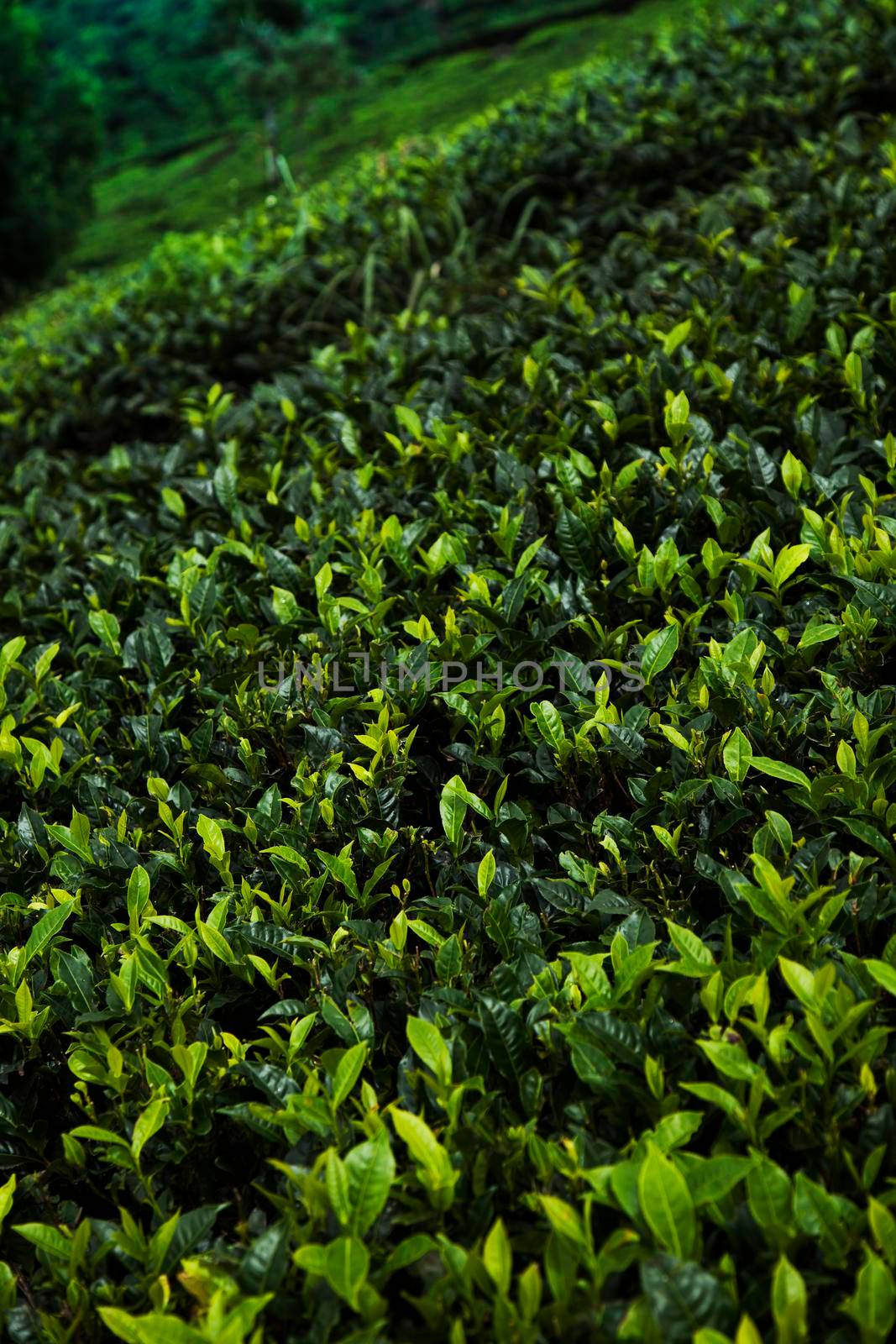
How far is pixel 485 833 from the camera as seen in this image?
190cm

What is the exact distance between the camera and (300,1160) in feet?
4.47

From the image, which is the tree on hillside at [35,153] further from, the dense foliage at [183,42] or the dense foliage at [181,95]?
the dense foliage at [183,42]

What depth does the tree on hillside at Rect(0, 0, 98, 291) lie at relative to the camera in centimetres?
1438

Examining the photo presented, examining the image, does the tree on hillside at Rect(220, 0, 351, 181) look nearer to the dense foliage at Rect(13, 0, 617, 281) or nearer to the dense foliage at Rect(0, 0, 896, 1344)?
the dense foliage at Rect(13, 0, 617, 281)

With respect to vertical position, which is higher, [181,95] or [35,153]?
[181,95]

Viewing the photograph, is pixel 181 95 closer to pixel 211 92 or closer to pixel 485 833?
pixel 211 92

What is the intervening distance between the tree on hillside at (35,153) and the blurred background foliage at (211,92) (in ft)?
0.08

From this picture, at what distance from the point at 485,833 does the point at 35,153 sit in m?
16.0

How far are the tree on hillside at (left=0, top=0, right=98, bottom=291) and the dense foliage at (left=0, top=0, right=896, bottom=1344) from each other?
12998 millimetres

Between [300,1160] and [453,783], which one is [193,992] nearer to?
[300,1160]

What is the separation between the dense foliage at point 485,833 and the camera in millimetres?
1230

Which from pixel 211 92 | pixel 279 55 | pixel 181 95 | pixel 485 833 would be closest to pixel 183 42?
pixel 181 95

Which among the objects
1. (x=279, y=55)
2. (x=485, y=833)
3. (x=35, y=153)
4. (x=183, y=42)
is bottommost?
(x=485, y=833)

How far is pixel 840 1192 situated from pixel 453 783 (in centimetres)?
88
